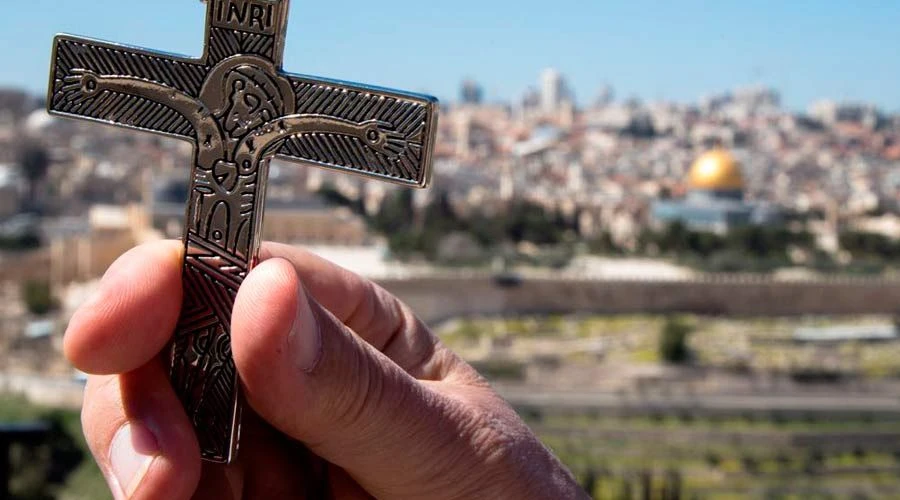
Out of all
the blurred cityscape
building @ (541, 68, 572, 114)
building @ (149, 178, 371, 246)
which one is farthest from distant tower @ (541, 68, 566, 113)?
building @ (149, 178, 371, 246)

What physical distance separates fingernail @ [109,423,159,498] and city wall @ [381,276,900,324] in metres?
14.4

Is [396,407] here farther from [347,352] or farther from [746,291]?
[746,291]

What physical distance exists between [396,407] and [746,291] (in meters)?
16.6

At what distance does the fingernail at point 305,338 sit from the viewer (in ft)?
3.12

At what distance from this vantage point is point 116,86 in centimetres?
120

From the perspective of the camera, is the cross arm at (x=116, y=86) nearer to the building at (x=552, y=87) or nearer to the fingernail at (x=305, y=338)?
the fingernail at (x=305, y=338)

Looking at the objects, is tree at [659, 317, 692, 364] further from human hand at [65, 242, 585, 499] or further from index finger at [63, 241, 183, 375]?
index finger at [63, 241, 183, 375]

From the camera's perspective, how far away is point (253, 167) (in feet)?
3.68

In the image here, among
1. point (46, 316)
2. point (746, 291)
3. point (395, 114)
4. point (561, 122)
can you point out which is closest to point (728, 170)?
point (746, 291)

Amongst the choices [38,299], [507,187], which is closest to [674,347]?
[38,299]

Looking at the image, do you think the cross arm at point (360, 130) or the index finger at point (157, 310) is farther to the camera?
the cross arm at point (360, 130)

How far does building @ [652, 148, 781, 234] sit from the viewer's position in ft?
75.5

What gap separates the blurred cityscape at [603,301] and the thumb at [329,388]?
5.63 feet

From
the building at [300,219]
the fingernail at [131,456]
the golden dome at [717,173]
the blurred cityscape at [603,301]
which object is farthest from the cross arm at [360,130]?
the golden dome at [717,173]
